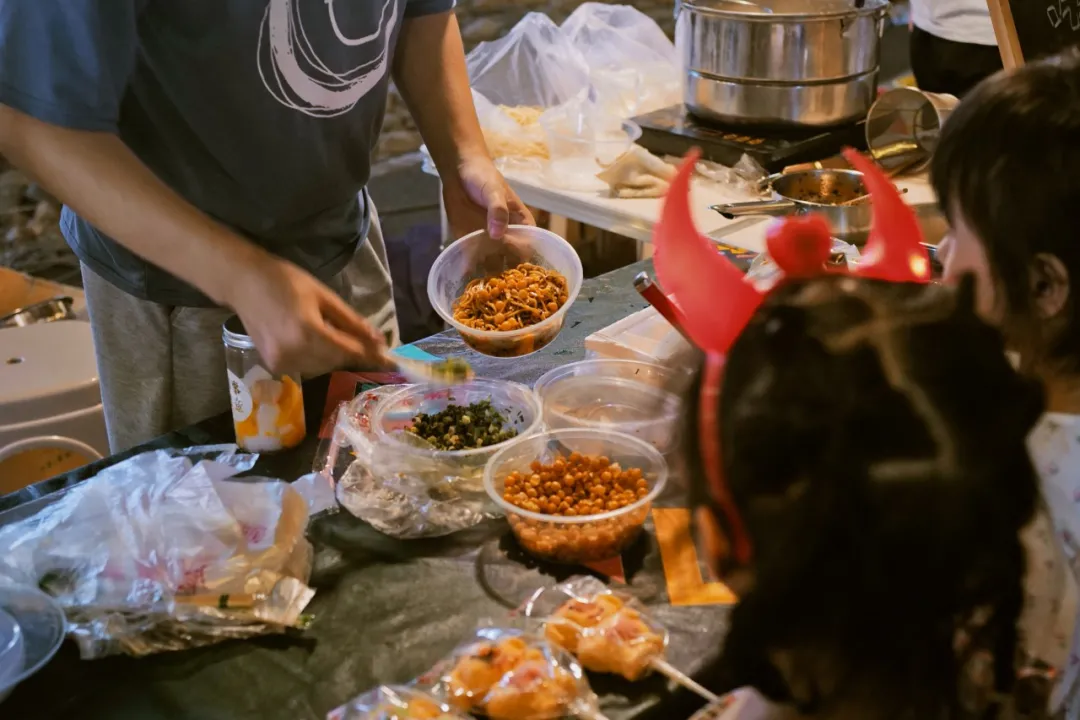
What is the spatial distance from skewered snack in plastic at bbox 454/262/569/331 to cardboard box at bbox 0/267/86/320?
1543 millimetres

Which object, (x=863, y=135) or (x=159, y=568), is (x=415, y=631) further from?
(x=863, y=135)

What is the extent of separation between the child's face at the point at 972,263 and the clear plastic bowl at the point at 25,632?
34.8 inches

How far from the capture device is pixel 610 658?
2.92 feet

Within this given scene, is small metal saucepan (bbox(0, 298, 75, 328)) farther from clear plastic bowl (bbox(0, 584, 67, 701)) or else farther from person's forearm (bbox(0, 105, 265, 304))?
clear plastic bowl (bbox(0, 584, 67, 701))

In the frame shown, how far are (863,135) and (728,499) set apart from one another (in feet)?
5.40

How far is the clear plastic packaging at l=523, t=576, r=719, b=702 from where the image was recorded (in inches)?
34.9

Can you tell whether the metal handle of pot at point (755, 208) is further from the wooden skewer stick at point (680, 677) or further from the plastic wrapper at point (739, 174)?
the wooden skewer stick at point (680, 677)

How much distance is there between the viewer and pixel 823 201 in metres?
1.78

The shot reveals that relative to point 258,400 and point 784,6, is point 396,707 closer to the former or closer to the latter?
point 258,400

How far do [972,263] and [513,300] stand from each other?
573 mm

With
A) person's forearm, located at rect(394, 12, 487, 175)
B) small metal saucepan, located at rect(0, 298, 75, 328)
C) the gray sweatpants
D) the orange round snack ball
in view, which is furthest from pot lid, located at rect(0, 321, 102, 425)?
the orange round snack ball

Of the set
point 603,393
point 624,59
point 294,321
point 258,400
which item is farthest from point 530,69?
point 294,321

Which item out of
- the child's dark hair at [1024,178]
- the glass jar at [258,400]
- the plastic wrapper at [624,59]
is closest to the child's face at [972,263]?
the child's dark hair at [1024,178]

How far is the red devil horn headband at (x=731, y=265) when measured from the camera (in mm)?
743
